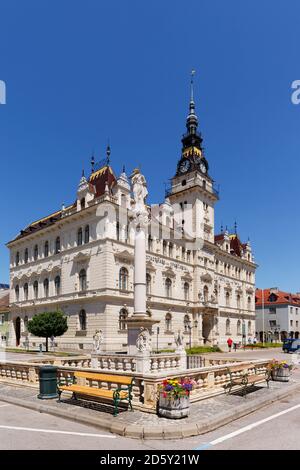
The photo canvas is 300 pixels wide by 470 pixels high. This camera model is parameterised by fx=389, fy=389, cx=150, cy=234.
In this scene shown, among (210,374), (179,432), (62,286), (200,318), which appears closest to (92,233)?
(62,286)

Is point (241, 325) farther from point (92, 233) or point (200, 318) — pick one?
point (92, 233)

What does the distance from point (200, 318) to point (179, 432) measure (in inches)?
1794

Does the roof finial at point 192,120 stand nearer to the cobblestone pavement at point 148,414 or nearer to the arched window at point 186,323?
the arched window at point 186,323

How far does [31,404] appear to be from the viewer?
11898 mm

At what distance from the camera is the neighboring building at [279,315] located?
78.6 meters

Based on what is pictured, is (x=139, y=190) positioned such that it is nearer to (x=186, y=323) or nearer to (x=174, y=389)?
(x=174, y=389)

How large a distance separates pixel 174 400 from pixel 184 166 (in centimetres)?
5177

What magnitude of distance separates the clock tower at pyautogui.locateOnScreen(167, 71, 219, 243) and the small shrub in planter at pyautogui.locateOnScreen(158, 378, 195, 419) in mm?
44195

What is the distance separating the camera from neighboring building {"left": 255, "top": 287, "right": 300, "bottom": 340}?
7862 centimetres

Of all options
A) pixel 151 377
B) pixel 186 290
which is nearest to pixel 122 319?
pixel 186 290

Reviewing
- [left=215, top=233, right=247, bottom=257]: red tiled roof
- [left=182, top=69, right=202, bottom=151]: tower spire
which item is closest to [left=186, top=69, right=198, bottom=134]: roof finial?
[left=182, top=69, right=202, bottom=151]: tower spire

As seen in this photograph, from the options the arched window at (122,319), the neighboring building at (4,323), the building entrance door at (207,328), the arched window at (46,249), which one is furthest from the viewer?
the building entrance door at (207,328)

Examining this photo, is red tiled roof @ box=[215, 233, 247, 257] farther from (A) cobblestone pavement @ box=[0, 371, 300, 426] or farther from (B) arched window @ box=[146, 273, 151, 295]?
(A) cobblestone pavement @ box=[0, 371, 300, 426]

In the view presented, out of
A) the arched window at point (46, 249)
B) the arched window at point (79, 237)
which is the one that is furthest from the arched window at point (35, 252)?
the arched window at point (79, 237)
